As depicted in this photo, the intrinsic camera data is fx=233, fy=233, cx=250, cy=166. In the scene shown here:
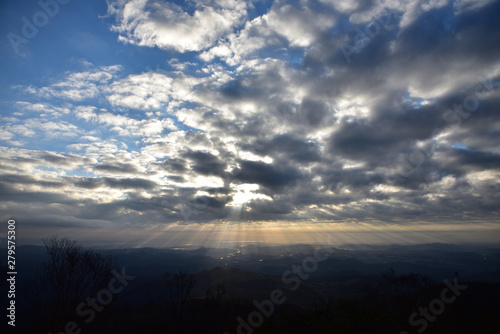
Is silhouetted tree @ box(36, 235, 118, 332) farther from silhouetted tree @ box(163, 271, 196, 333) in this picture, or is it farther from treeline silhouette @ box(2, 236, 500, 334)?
silhouetted tree @ box(163, 271, 196, 333)

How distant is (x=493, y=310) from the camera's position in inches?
2685

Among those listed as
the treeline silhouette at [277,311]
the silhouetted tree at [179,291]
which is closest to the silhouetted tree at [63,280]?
the treeline silhouette at [277,311]

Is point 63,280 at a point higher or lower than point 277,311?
higher

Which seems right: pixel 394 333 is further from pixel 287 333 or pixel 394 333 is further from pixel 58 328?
→ pixel 58 328

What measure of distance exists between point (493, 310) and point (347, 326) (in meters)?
83.7

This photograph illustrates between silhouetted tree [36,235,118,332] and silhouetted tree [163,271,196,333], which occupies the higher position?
silhouetted tree [36,235,118,332]

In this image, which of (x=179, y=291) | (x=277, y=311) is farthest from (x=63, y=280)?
(x=179, y=291)

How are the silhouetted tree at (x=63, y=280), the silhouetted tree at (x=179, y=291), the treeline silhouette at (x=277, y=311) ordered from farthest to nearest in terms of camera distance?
the silhouetted tree at (x=179, y=291), the silhouetted tree at (x=63, y=280), the treeline silhouette at (x=277, y=311)

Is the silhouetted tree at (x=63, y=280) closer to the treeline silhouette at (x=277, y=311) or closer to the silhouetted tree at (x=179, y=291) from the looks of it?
the treeline silhouette at (x=277, y=311)

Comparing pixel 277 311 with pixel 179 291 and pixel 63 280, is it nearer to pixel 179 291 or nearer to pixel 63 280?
pixel 63 280

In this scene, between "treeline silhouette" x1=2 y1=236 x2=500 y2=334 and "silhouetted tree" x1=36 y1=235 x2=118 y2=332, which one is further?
"silhouetted tree" x1=36 y1=235 x2=118 y2=332

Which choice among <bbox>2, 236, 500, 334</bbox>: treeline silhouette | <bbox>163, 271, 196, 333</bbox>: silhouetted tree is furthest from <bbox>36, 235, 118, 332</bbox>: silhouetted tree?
<bbox>163, 271, 196, 333</bbox>: silhouetted tree

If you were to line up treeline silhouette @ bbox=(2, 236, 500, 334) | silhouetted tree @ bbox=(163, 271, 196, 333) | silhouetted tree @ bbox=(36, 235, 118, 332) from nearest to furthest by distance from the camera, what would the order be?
1. treeline silhouette @ bbox=(2, 236, 500, 334)
2. silhouetted tree @ bbox=(36, 235, 118, 332)
3. silhouetted tree @ bbox=(163, 271, 196, 333)

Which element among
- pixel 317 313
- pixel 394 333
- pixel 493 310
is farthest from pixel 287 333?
pixel 493 310
